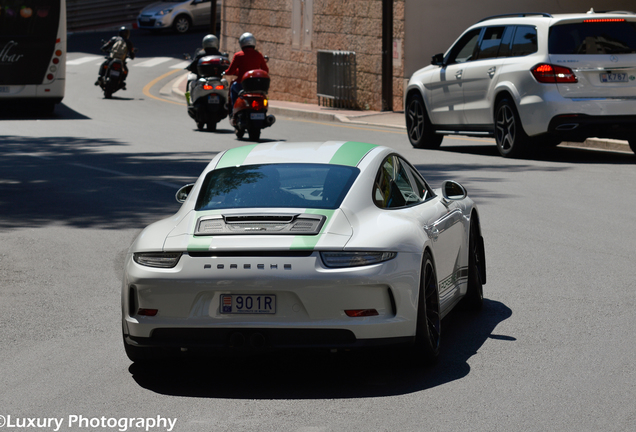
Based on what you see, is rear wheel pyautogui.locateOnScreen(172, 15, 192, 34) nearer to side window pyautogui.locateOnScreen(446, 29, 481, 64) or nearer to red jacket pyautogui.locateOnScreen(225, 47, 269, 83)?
red jacket pyautogui.locateOnScreen(225, 47, 269, 83)

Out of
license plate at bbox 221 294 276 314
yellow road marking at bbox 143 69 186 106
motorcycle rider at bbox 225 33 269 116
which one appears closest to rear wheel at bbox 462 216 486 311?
license plate at bbox 221 294 276 314

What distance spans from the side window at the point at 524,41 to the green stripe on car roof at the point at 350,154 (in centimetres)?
965

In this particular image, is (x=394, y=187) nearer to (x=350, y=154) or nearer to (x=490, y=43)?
(x=350, y=154)

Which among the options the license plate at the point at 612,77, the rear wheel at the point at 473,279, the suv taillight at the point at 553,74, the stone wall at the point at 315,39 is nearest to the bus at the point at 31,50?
the stone wall at the point at 315,39

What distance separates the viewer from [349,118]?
25.2 m

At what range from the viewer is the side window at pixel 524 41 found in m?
16.1

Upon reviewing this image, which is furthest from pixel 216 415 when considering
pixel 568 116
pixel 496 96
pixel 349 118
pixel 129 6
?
pixel 129 6

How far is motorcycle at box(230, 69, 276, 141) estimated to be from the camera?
19406 mm

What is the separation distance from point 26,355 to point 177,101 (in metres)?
24.0

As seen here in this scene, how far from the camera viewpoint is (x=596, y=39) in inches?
618

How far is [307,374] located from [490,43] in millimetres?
11851

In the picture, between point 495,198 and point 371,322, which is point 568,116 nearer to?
point 495,198

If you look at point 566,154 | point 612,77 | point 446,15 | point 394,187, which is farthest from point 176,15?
point 394,187

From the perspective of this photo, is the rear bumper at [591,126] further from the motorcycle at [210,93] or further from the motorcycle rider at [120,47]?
the motorcycle rider at [120,47]
